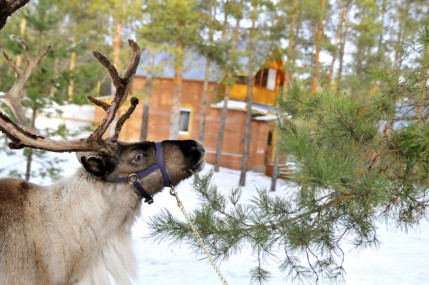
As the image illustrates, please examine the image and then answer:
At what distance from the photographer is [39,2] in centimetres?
1110

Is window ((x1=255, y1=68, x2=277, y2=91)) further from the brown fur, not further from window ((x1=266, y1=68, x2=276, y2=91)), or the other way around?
the brown fur

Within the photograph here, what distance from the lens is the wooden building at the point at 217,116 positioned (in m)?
25.3

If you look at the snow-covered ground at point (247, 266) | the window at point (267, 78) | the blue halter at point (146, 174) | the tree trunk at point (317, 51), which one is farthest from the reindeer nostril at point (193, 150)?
→ the window at point (267, 78)

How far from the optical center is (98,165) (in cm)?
299

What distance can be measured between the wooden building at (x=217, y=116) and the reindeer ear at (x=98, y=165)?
68.8ft

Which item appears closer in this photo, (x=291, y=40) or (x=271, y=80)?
(x=291, y=40)

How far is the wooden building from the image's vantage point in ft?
83.1

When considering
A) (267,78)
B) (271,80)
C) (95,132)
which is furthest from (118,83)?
(271,80)

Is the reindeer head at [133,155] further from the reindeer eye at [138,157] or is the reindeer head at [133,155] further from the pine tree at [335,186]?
the pine tree at [335,186]

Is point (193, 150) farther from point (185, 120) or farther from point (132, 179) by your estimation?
point (185, 120)

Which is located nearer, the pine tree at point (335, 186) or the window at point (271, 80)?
the pine tree at point (335, 186)

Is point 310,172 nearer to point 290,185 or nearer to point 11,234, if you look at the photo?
point 290,185

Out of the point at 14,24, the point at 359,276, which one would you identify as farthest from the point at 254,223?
the point at 14,24

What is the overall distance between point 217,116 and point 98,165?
22848 mm
